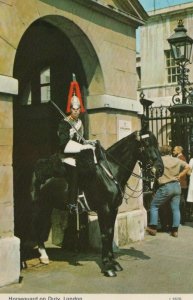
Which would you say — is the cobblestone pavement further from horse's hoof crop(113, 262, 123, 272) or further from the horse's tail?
the horse's tail

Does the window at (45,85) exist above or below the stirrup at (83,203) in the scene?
above

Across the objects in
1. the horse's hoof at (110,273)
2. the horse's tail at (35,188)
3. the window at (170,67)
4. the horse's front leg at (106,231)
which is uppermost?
the window at (170,67)

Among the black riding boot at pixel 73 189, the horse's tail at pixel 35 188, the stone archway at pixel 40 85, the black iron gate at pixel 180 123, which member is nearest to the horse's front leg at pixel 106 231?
the black riding boot at pixel 73 189

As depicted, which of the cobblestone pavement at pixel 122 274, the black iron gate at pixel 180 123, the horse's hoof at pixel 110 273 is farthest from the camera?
the black iron gate at pixel 180 123

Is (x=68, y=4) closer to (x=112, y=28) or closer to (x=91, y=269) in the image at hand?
(x=112, y=28)

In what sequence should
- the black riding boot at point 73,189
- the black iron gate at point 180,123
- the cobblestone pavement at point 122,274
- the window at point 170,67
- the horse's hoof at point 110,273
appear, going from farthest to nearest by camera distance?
1. the window at point 170,67
2. the black iron gate at point 180,123
3. the black riding boot at point 73,189
4. the horse's hoof at point 110,273
5. the cobblestone pavement at point 122,274

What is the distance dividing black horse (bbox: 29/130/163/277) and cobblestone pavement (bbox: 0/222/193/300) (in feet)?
0.84

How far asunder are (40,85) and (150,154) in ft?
9.85

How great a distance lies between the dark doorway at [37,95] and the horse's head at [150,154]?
2.00 m

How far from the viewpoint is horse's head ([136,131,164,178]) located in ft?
23.1

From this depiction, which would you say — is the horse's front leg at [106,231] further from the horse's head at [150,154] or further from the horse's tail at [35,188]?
the horse's tail at [35,188]

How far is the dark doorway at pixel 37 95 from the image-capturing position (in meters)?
8.57

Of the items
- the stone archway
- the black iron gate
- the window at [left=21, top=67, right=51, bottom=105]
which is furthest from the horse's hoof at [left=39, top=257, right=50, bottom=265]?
the black iron gate

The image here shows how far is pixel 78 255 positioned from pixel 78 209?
1359 millimetres
